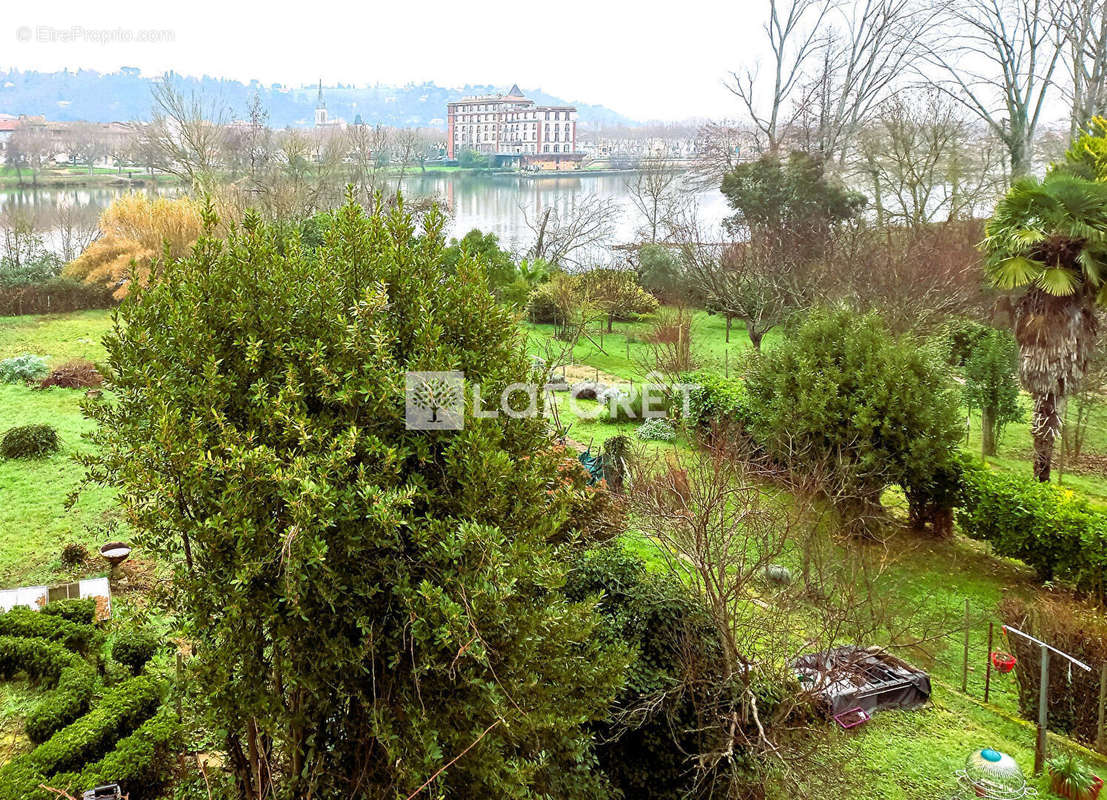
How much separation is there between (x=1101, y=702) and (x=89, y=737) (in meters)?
6.35

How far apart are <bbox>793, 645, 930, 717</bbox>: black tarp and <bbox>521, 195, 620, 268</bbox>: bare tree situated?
2056 centimetres

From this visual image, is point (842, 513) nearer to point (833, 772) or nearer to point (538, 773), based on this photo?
point (833, 772)

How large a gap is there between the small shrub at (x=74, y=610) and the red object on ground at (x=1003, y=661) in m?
7.18

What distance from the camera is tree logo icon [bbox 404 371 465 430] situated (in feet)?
8.49

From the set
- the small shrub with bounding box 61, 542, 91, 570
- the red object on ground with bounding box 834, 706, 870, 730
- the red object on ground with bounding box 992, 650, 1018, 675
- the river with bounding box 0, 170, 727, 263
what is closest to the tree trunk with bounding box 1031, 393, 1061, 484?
the red object on ground with bounding box 992, 650, 1018, 675

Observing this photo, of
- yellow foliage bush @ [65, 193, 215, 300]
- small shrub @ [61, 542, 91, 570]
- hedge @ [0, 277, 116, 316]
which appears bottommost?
small shrub @ [61, 542, 91, 570]

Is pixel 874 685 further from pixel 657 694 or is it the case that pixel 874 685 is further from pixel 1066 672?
pixel 657 694

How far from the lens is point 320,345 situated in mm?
2588

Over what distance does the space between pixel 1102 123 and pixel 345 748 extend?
10995 mm

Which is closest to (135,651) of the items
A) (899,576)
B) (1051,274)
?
(899,576)

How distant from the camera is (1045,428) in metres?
8.98

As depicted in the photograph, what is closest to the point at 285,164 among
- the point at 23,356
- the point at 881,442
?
the point at 23,356

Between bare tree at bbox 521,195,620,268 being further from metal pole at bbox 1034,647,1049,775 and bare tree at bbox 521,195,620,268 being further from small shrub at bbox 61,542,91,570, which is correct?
metal pole at bbox 1034,647,1049,775

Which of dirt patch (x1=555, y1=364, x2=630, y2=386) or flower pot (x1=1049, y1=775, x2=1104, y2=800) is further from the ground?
dirt patch (x1=555, y1=364, x2=630, y2=386)
